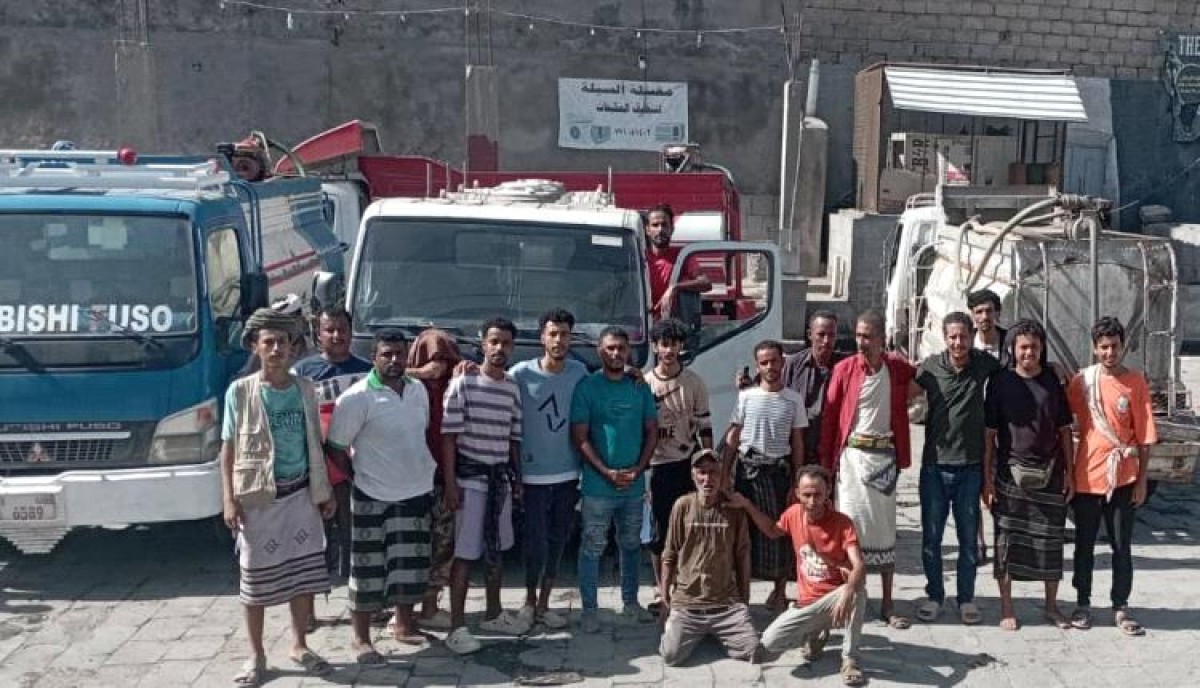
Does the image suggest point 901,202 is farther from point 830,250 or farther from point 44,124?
point 44,124

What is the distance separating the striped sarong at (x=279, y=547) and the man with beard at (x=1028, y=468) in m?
3.39

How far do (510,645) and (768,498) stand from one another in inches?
Result: 59.2

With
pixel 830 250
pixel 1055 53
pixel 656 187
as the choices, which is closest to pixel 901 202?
pixel 830 250

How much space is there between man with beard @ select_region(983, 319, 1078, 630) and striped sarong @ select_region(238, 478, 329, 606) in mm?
3393

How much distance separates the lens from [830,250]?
717 inches

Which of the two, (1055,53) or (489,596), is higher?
(1055,53)

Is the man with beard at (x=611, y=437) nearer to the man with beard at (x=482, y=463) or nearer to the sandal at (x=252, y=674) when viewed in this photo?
the man with beard at (x=482, y=463)

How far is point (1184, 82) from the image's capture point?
2016 centimetres

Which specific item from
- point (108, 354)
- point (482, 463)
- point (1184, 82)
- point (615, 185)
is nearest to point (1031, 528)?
point (482, 463)

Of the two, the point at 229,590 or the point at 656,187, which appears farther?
the point at 656,187

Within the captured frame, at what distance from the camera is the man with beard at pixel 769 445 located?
6227mm

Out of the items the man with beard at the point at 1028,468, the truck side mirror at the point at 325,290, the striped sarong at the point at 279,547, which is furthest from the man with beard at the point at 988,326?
the truck side mirror at the point at 325,290

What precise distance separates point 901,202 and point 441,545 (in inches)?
520

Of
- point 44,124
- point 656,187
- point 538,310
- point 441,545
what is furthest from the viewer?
point 44,124
